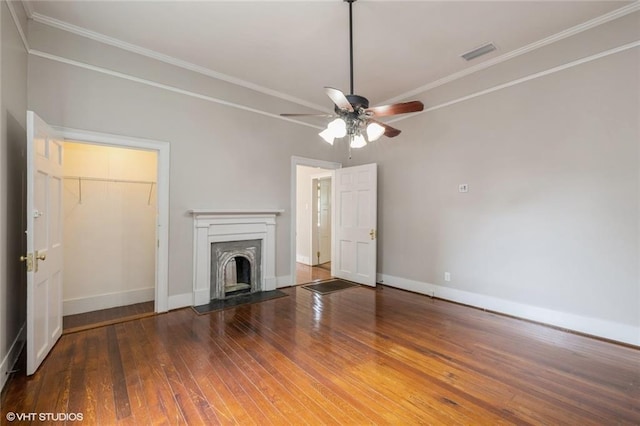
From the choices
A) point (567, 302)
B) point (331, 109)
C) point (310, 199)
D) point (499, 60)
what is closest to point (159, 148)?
point (331, 109)

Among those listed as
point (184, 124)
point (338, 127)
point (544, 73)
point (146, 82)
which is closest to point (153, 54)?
point (146, 82)

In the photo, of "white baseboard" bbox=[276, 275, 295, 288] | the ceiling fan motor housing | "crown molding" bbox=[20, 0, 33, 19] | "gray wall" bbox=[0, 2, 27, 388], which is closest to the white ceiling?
"crown molding" bbox=[20, 0, 33, 19]

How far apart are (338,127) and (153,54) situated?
9.25 ft

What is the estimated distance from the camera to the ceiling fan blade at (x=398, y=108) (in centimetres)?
235

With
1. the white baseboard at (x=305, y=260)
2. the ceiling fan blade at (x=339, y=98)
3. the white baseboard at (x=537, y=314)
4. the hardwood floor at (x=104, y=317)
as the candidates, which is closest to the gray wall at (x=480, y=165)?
the white baseboard at (x=537, y=314)

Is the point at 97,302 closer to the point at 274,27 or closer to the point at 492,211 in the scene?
the point at 274,27

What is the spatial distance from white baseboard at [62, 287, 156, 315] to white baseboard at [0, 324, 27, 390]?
865 millimetres

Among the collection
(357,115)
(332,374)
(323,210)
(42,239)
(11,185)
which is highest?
(357,115)

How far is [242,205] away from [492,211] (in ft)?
11.7

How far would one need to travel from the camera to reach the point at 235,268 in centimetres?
457

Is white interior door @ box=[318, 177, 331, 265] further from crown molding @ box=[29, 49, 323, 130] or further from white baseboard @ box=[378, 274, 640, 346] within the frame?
white baseboard @ box=[378, 274, 640, 346]

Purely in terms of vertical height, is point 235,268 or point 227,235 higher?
point 227,235

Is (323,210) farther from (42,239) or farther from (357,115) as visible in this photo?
(42,239)

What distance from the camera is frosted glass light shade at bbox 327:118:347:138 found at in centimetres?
241
